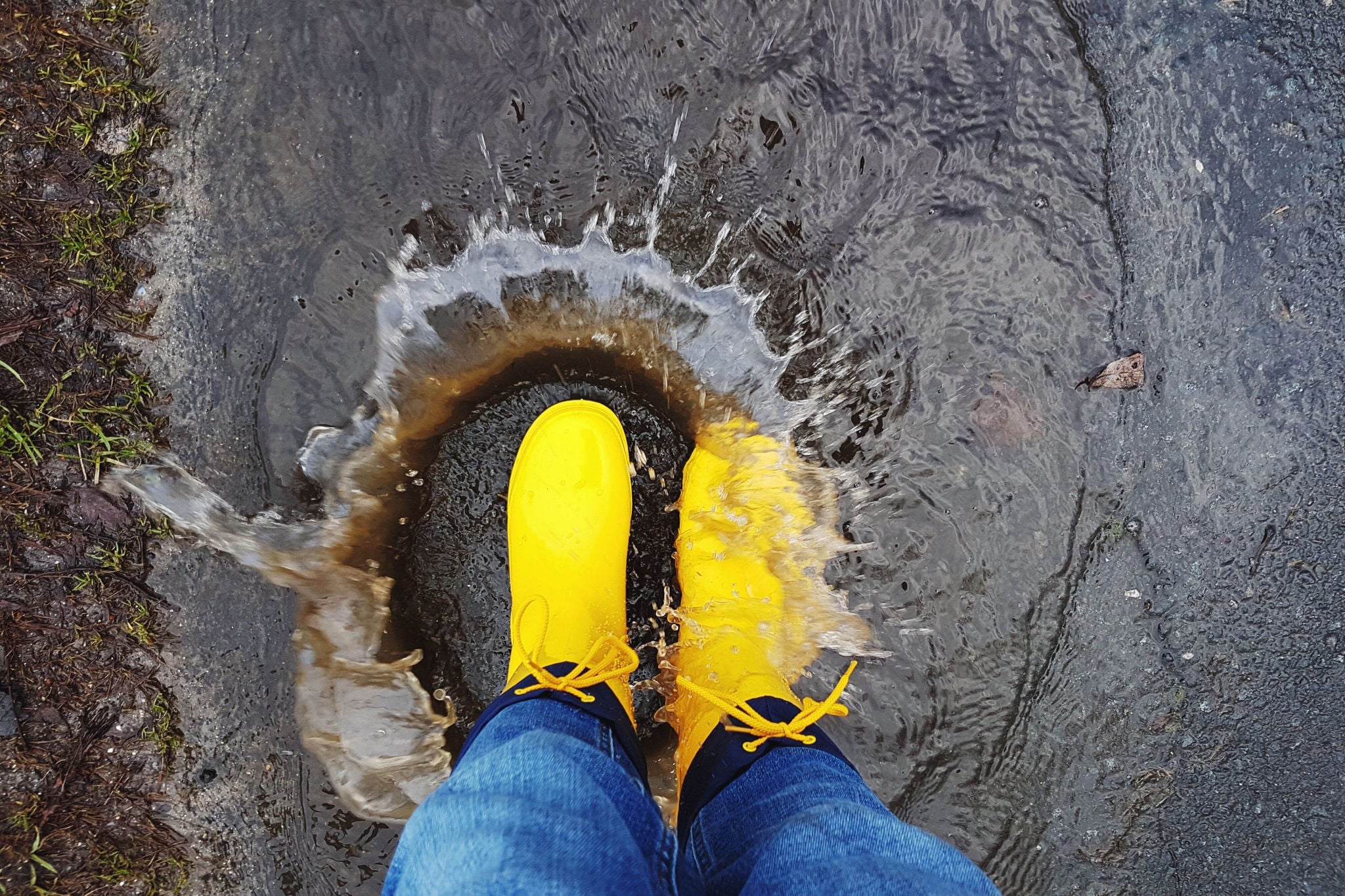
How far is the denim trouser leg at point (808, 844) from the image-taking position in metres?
1.08

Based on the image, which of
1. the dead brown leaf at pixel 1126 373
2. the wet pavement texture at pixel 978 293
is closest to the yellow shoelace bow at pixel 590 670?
the wet pavement texture at pixel 978 293

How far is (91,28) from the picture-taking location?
1673 millimetres

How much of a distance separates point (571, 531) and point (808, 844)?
92 centimetres

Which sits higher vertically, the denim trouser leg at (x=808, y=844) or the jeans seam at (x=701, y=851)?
the denim trouser leg at (x=808, y=844)

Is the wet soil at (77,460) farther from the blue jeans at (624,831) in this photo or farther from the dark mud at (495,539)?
the blue jeans at (624,831)

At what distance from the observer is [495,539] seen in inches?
75.9

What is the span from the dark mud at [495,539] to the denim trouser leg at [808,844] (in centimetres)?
62

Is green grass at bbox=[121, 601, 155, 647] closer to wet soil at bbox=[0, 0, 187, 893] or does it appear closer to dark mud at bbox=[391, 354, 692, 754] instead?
wet soil at bbox=[0, 0, 187, 893]

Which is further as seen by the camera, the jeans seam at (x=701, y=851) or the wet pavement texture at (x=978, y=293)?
the wet pavement texture at (x=978, y=293)

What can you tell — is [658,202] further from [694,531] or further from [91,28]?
[91,28]

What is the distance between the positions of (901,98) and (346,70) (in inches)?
52.3

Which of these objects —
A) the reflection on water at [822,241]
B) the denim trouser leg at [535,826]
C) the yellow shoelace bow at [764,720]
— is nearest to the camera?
the denim trouser leg at [535,826]

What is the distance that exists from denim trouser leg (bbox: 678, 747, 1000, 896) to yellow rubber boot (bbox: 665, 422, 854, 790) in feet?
1.11

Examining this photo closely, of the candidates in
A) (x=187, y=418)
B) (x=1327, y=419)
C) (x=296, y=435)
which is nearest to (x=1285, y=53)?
(x=1327, y=419)
